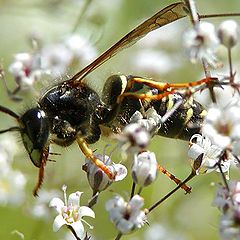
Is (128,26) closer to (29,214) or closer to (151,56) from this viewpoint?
(151,56)

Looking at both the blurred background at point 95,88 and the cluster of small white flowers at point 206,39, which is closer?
the cluster of small white flowers at point 206,39

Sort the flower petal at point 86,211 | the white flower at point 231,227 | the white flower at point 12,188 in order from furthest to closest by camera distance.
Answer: the white flower at point 12,188 → the flower petal at point 86,211 → the white flower at point 231,227

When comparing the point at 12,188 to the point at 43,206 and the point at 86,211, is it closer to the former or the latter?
the point at 43,206

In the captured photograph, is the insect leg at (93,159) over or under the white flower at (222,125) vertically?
under

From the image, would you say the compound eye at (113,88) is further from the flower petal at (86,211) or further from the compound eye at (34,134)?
the flower petal at (86,211)

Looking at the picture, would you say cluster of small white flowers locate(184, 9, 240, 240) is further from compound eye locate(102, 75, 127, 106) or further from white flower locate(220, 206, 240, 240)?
compound eye locate(102, 75, 127, 106)

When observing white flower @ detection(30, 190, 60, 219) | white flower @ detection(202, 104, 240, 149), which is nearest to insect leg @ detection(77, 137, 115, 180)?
white flower @ detection(202, 104, 240, 149)

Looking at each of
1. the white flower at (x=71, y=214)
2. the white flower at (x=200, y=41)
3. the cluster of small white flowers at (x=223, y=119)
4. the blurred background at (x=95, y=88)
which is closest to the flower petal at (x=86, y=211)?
the white flower at (x=71, y=214)

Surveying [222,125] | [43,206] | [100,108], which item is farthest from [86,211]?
[43,206]
